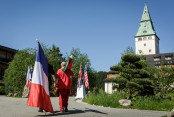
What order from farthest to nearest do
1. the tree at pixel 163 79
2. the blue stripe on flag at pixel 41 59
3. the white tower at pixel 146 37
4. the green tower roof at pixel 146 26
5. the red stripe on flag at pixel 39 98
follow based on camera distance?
1. the green tower roof at pixel 146 26
2. the white tower at pixel 146 37
3. the tree at pixel 163 79
4. the blue stripe on flag at pixel 41 59
5. the red stripe on flag at pixel 39 98

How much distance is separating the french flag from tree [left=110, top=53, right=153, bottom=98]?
7.72 metres

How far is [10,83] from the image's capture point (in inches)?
1165

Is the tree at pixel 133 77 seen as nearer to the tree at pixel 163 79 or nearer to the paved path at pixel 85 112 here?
the tree at pixel 163 79

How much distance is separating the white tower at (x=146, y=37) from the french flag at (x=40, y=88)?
315 feet

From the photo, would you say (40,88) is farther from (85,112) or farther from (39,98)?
(85,112)

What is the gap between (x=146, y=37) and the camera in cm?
10025

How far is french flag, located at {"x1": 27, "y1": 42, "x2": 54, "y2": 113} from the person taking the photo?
22.3ft

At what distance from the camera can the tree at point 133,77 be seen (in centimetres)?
1371

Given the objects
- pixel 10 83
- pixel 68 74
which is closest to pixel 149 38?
pixel 10 83

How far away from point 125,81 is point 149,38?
90.4m

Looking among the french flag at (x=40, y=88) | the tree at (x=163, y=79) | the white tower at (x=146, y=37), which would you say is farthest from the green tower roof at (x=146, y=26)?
the french flag at (x=40, y=88)

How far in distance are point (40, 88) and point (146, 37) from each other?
324 ft

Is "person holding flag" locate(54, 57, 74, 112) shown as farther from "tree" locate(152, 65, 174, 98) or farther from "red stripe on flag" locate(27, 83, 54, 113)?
"tree" locate(152, 65, 174, 98)

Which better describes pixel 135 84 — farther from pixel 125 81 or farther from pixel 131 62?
pixel 131 62
